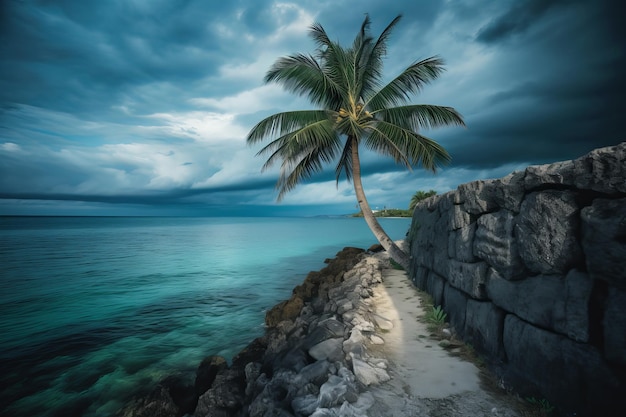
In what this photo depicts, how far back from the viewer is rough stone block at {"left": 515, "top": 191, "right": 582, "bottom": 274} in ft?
7.96

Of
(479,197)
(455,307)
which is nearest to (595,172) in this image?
(479,197)

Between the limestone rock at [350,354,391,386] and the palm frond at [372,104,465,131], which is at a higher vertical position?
the palm frond at [372,104,465,131]

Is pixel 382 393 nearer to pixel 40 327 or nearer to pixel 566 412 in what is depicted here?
pixel 566 412

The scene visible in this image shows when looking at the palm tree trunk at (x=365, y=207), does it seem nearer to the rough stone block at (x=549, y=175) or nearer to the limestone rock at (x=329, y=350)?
the limestone rock at (x=329, y=350)

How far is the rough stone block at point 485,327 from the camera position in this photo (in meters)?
3.30

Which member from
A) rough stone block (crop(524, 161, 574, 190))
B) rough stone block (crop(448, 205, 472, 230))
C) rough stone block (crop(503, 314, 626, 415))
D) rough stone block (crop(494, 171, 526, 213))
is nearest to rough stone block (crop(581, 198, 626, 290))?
rough stone block (crop(524, 161, 574, 190))

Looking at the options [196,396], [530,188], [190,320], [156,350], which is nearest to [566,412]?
[530,188]

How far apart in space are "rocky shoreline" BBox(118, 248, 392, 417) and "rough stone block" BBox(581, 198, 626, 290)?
223 cm

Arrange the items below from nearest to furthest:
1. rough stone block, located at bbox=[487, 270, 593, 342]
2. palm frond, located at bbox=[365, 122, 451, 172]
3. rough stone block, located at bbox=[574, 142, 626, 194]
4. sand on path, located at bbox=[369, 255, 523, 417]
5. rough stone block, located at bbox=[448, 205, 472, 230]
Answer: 1. rough stone block, located at bbox=[574, 142, 626, 194]
2. rough stone block, located at bbox=[487, 270, 593, 342]
3. sand on path, located at bbox=[369, 255, 523, 417]
4. rough stone block, located at bbox=[448, 205, 472, 230]
5. palm frond, located at bbox=[365, 122, 451, 172]

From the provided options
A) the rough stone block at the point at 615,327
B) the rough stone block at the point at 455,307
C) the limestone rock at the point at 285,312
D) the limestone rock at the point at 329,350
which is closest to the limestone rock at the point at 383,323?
the rough stone block at the point at 455,307

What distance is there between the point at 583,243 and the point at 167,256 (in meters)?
25.9

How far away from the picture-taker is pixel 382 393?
2.96 meters

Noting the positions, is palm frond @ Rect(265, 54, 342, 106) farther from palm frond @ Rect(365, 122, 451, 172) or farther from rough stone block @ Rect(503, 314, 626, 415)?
rough stone block @ Rect(503, 314, 626, 415)

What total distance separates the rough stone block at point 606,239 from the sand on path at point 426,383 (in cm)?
146
